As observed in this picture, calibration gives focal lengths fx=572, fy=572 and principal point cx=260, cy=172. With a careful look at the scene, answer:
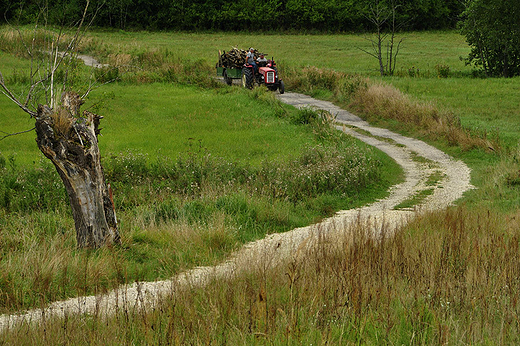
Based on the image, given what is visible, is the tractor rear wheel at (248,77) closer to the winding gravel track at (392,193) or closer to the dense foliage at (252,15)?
the winding gravel track at (392,193)

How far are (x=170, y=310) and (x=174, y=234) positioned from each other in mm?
4658

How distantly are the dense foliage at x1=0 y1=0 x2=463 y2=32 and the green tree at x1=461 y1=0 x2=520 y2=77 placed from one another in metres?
43.2

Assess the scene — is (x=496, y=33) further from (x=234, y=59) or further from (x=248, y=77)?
(x=248, y=77)

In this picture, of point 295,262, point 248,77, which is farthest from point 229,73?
point 295,262

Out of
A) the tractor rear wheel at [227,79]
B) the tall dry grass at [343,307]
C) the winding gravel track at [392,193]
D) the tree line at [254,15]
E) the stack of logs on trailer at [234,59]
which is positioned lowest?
the winding gravel track at [392,193]

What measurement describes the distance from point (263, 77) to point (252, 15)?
52.3 m

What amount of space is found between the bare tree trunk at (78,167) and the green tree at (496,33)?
3434cm

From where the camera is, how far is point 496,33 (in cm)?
3709

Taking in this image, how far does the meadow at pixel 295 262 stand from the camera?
15.4 feet

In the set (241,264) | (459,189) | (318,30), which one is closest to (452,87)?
(459,189)

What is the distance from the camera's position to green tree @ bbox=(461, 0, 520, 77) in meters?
37.1

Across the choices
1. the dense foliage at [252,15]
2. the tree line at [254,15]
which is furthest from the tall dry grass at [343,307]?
the dense foliage at [252,15]

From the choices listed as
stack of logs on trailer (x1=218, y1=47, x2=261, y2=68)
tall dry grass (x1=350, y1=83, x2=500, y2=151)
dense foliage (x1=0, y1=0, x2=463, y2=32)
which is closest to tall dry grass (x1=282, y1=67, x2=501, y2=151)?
tall dry grass (x1=350, y1=83, x2=500, y2=151)

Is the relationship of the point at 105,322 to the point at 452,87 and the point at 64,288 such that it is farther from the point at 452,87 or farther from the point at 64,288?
the point at 452,87
